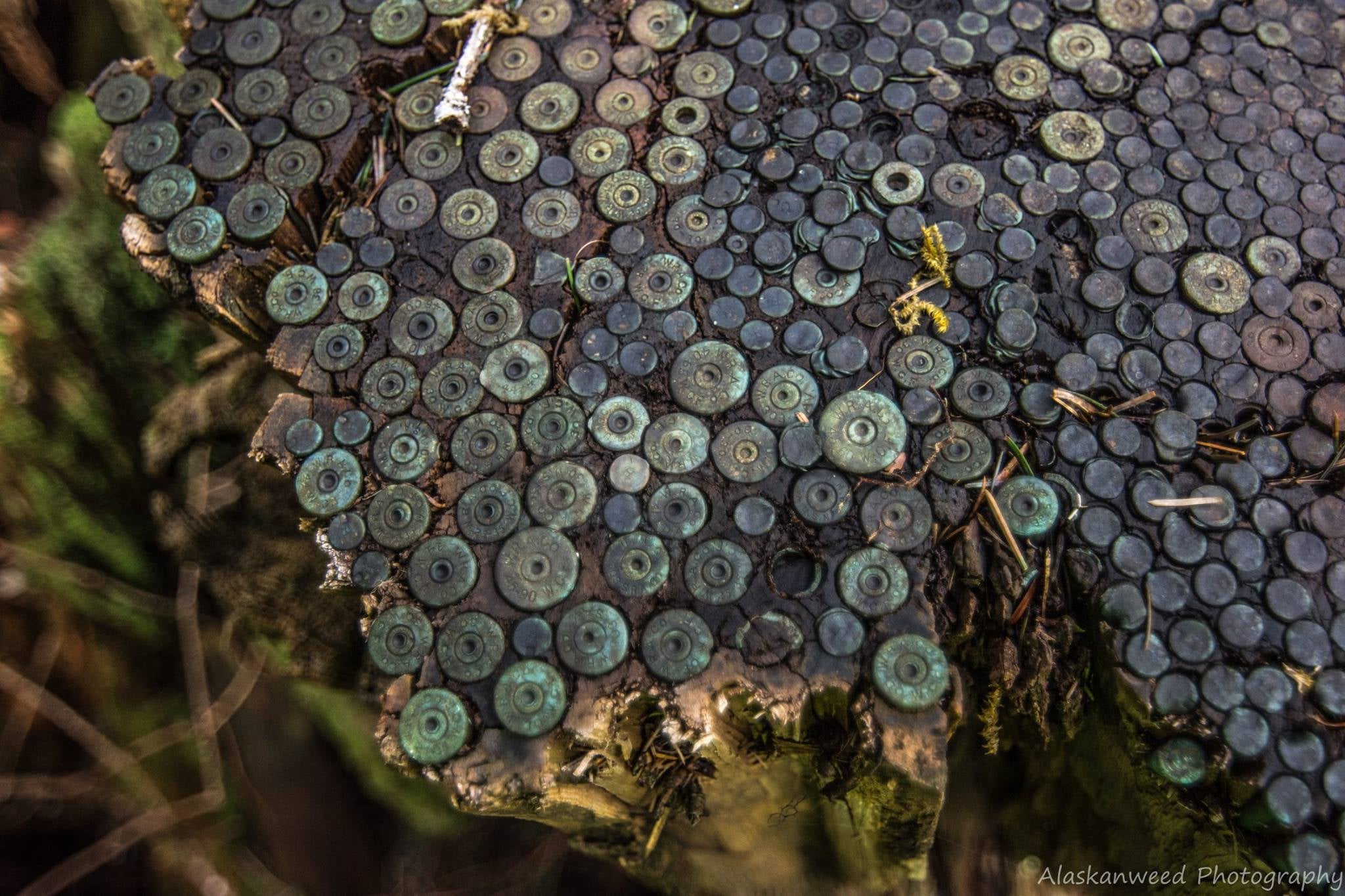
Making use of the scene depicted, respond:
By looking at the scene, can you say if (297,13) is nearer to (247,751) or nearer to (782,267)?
(782,267)

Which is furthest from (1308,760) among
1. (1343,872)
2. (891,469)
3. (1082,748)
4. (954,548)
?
(891,469)

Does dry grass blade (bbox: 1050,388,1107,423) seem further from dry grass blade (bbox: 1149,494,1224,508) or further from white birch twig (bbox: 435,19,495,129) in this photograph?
white birch twig (bbox: 435,19,495,129)

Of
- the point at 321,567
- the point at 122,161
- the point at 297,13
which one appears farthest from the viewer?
the point at 321,567

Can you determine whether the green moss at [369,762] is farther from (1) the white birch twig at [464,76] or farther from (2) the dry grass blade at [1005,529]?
(2) the dry grass blade at [1005,529]

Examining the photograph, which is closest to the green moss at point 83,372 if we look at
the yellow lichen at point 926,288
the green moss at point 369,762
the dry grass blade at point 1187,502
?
the green moss at point 369,762

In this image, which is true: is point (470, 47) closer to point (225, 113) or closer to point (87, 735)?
point (225, 113)

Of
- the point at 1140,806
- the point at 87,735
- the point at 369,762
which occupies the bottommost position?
the point at 87,735

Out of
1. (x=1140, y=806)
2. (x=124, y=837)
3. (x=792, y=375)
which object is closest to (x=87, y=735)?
(x=124, y=837)

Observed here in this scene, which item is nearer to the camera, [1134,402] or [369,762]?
[1134,402]

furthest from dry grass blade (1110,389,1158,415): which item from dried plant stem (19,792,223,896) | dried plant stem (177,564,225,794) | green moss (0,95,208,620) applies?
dried plant stem (19,792,223,896)

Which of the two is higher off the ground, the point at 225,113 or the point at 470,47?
the point at 470,47

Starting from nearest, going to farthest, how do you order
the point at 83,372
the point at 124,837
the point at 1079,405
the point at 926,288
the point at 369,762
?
the point at 1079,405 → the point at 926,288 → the point at 83,372 → the point at 369,762 → the point at 124,837
